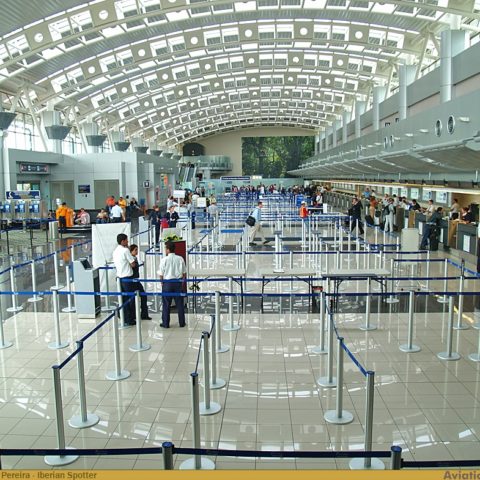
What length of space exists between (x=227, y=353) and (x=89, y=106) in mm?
35472

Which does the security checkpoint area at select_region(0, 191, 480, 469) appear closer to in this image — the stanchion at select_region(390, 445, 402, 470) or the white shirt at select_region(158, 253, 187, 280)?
the stanchion at select_region(390, 445, 402, 470)

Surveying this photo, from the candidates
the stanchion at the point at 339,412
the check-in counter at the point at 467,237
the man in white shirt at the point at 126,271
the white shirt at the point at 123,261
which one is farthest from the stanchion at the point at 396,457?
the check-in counter at the point at 467,237

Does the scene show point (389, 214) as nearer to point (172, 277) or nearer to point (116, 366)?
point (172, 277)

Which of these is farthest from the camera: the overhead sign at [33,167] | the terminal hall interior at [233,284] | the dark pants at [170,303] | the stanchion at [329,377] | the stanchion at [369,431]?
the overhead sign at [33,167]

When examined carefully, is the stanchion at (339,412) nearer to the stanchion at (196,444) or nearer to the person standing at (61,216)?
the stanchion at (196,444)

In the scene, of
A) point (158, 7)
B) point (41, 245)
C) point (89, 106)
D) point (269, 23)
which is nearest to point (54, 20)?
point (158, 7)

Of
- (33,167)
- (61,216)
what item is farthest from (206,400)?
(33,167)

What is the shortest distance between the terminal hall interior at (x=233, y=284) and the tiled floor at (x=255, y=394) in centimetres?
4

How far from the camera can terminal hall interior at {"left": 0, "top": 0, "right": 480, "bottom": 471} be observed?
5.30m

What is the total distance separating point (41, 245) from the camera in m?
21.9

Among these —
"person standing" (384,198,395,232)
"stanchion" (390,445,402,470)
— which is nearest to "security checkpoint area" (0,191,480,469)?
"stanchion" (390,445,402,470)

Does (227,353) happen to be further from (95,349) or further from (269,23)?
(269,23)

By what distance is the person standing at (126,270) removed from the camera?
937 cm

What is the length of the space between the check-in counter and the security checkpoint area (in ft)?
19.0
